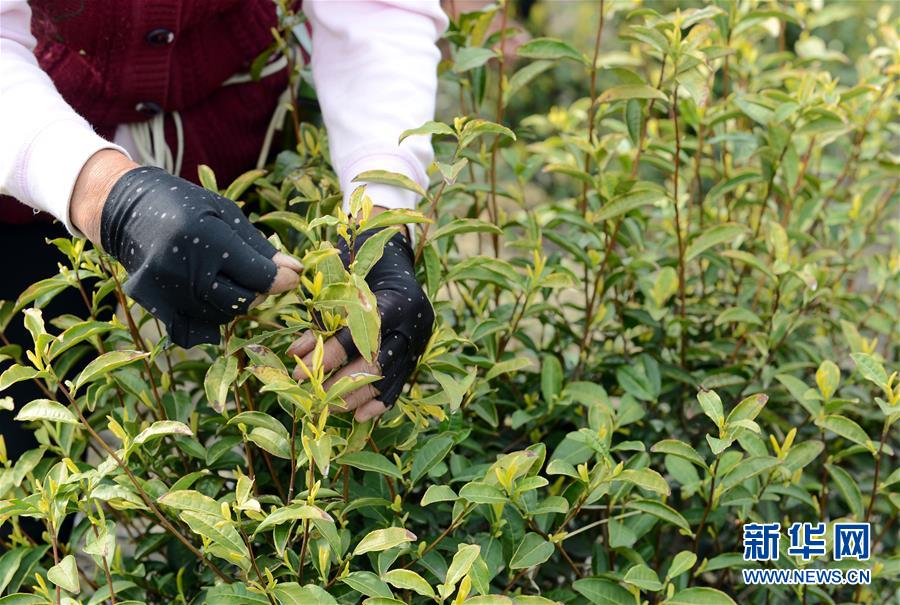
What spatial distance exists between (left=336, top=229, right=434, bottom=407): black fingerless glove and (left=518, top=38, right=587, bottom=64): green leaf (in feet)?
1.74

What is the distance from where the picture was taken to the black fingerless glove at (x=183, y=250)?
1.13m

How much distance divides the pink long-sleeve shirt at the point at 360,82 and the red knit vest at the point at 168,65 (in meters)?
0.11

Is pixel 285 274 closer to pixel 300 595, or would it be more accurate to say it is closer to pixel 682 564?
pixel 300 595

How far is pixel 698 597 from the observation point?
127cm

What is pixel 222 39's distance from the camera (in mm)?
1640

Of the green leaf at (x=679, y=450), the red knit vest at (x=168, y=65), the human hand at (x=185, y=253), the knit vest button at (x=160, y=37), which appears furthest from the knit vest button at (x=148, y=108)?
the green leaf at (x=679, y=450)

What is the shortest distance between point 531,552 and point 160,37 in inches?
37.8

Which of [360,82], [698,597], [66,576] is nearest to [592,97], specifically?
[360,82]

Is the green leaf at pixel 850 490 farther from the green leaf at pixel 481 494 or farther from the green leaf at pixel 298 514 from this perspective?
the green leaf at pixel 298 514

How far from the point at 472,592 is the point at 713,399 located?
0.41m

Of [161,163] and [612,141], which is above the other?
[161,163]

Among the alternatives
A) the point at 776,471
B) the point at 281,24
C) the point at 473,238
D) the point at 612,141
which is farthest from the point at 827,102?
the point at 473,238

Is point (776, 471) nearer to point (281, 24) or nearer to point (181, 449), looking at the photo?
point (181, 449)

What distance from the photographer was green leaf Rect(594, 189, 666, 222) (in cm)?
156
